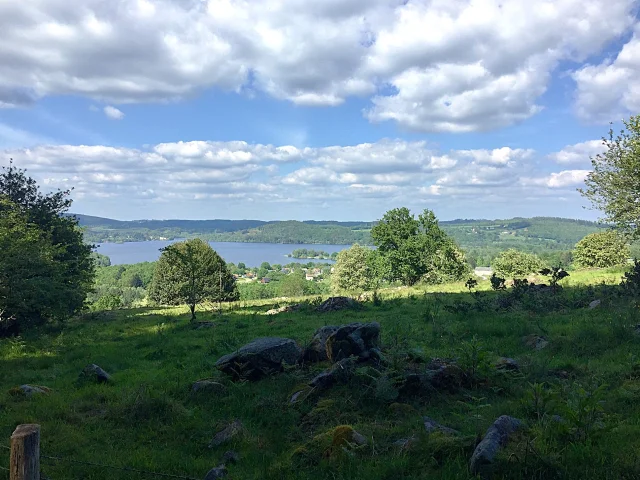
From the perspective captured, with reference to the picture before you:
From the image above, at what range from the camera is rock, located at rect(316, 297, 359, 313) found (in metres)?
23.1

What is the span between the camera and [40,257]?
74.4ft

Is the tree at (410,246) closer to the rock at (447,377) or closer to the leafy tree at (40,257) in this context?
the leafy tree at (40,257)

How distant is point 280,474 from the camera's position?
627 cm

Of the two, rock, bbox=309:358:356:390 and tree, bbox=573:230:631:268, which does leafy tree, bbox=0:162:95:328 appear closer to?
rock, bbox=309:358:356:390

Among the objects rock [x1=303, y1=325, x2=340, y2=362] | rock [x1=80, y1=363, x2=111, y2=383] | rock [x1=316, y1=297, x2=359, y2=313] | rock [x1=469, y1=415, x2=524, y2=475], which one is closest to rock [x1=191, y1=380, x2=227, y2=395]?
rock [x1=303, y1=325, x2=340, y2=362]

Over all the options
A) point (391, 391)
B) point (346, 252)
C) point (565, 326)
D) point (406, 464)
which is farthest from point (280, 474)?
point (346, 252)

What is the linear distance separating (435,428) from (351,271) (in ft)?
232

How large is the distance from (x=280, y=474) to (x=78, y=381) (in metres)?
8.31

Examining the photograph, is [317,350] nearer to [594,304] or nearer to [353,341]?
[353,341]

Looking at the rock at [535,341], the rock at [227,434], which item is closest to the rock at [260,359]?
the rock at [227,434]

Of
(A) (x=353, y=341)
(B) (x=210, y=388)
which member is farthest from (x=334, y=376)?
(B) (x=210, y=388)

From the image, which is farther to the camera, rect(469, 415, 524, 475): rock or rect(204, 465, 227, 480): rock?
rect(204, 465, 227, 480): rock

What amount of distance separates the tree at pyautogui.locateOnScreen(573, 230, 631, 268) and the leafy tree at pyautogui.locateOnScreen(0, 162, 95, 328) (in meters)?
58.8

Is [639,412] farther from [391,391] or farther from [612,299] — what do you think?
[612,299]
